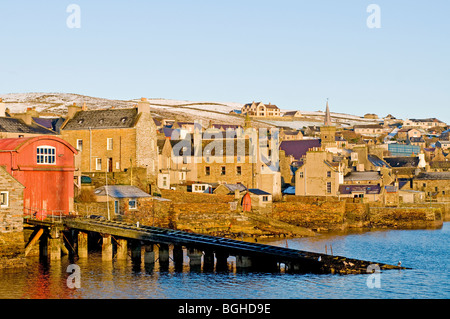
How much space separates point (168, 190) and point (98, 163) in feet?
26.2

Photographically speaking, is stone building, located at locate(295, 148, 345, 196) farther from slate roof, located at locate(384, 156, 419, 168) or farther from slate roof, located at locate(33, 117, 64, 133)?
slate roof, located at locate(384, 156, 419, 168)

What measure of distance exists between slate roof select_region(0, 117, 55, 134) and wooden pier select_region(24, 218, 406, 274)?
19682mm

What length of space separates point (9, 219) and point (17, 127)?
89.9 feet

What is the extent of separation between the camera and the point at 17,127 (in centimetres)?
6259

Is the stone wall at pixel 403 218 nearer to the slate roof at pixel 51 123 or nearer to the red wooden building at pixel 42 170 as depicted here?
the red wooden building at pixel 42 170

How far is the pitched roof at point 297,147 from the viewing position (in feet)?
384

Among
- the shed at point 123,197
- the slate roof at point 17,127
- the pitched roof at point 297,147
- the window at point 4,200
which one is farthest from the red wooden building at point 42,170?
the pitched roof at point 297,147

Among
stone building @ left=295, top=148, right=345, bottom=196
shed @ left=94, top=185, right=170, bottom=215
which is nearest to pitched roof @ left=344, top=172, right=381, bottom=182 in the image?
stone building @ left=295, top=148, right=345, bottom=196

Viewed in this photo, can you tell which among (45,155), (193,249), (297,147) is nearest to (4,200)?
(45,155)

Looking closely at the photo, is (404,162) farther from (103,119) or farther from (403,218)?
(103,119)

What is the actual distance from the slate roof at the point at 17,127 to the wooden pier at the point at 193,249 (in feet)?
64.6

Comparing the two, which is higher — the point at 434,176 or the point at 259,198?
the point at 434,176
